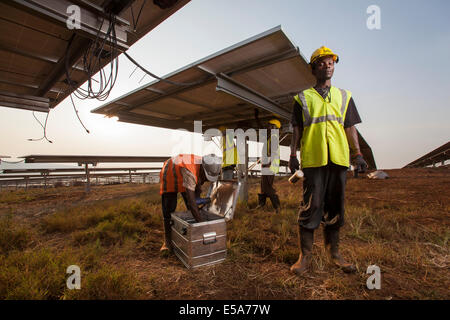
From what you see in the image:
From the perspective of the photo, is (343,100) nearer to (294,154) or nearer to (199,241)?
(294,154)

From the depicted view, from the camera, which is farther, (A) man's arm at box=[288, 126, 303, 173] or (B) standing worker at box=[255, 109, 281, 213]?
(B) standing worker at box=[255, 109, 281, 213]

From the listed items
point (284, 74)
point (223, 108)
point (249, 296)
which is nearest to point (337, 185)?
point (249, 296)

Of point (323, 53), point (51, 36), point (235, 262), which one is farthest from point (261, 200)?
point (51, 36)

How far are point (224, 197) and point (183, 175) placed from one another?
116cm

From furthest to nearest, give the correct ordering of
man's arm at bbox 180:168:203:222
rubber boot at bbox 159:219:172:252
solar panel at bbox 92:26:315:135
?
solar panel at bbox 92:26:315:135 < rubber boot at bbox 159:219:172:252 < man's arm at bbox 180:168:203:222

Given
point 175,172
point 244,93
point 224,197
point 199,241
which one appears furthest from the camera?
point 244,93

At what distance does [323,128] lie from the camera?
199cm

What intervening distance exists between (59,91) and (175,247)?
439 cm

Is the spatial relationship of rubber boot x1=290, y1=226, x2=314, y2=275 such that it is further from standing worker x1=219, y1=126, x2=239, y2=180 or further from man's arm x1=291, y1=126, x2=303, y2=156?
standing worker x1=219, y1=126, x2=239, y2=180

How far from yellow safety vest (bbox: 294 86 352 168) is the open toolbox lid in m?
1.42

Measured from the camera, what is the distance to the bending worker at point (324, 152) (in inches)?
78.2

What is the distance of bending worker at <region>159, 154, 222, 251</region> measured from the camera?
254cm

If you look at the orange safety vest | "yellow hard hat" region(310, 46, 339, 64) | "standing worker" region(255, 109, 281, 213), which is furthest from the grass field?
"yellow hard hat" region(310, 46, 339, 64)
